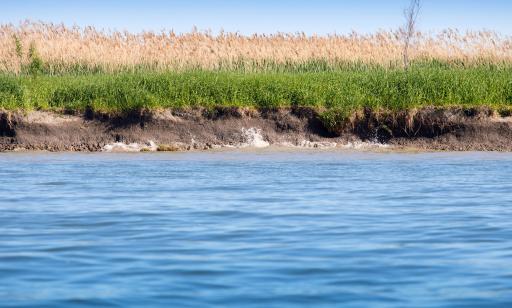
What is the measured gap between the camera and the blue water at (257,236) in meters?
6.98

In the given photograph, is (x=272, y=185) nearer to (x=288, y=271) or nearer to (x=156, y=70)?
(x=288, y=271)

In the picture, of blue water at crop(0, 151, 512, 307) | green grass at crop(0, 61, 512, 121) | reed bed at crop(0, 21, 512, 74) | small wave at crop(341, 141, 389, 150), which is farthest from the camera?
reed bed at crop(0, 21, 512, 74)

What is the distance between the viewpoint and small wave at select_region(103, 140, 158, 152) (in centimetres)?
2086

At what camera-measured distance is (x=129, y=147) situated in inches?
826

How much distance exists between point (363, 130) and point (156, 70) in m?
7.88

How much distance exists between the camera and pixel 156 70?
27438 mm

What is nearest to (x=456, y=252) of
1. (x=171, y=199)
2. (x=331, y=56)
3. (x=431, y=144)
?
(x=171, y=199)

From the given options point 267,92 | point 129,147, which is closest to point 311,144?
point 267,92

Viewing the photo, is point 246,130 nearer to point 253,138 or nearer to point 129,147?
point 253,138

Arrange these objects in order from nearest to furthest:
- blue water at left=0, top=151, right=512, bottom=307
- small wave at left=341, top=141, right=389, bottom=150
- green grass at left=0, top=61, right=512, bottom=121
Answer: blue water at left=0, top=151, right=512, bottom=307 < small wave at left=341, top=141, right=389, bottom=150 < green grass at left=0, top=61, right=512, bottom=121

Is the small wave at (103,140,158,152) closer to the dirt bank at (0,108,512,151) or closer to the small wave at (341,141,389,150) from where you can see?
the dirt bank at (0,108,512,151)

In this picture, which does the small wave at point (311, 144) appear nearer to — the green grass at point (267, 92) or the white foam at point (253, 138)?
the white foam at point (253, 138)

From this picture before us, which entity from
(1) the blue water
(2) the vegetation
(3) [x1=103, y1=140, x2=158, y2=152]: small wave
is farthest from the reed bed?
(1) the blue water

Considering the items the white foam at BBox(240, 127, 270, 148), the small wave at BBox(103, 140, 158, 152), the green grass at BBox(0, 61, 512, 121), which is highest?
the green grass at BBox(0, 61, 512, 121)
